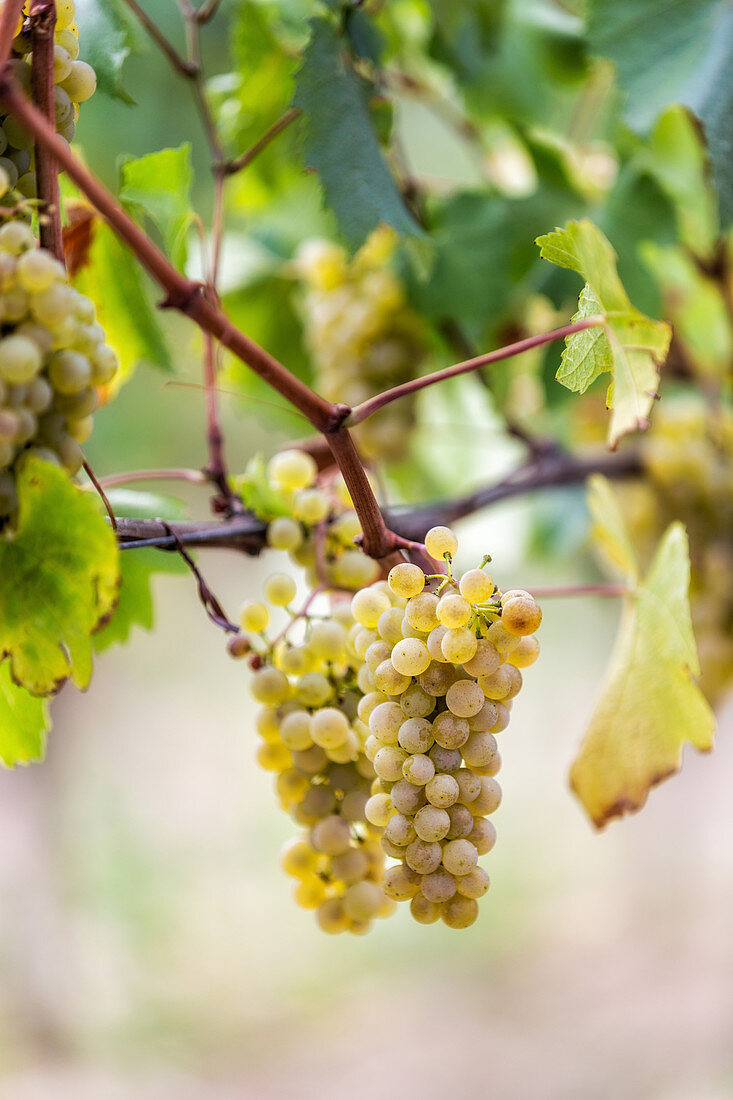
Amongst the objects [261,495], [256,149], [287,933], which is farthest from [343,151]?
[287,933]

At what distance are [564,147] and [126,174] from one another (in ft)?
1.27

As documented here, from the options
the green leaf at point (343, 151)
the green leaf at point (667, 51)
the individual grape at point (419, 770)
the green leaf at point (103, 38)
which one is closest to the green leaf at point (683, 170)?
the green leaf at point (667, 51)

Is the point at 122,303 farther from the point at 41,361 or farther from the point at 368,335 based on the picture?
the point at 41,361

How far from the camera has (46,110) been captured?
219 millimetres

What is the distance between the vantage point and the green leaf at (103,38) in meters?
0.33

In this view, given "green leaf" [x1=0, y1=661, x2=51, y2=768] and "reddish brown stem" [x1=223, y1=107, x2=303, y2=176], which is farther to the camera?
"reddish brown stem" [x1=223, y1=107, x2=303, y2=176]

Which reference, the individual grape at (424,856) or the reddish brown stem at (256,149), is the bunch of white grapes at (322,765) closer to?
the individual grape at (424,856)

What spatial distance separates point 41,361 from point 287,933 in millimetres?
2048

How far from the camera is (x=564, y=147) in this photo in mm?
632

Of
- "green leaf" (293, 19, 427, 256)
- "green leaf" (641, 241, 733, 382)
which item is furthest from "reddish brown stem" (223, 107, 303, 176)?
"green leaf" (641, 241, 733, 382)

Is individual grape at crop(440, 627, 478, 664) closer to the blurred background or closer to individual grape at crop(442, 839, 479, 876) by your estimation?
individual grape at crop(442, 839, 479, 876)

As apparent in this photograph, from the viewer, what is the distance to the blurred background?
170 centimetres

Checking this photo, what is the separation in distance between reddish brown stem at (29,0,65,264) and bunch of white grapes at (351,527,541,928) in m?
0.11

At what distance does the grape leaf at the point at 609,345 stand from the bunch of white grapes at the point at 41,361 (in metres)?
0.12
